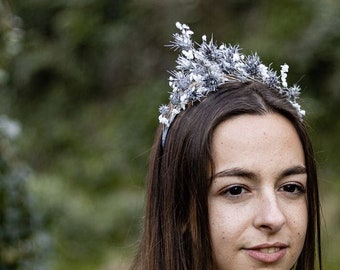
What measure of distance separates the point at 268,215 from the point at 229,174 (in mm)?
150

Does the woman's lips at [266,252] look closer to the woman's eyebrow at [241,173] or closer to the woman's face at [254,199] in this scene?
the woman's face at [254,199]

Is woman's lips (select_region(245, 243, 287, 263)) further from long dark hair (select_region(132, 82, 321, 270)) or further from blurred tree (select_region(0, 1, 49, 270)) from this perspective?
blurred tree (select_region(0, 1, 49, 270))

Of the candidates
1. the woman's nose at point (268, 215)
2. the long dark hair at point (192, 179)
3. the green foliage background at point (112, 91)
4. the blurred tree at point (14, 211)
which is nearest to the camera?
the woman's nose at point (268, 215)

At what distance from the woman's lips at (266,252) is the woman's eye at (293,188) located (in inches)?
5.8

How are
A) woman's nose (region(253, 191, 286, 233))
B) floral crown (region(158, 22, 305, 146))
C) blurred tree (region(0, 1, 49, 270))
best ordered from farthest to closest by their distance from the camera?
blurred tree (region(0, 1, 49, 270)) → floral crown (region(158, 22, 305, 146)) → woman's nose (region(253, 191, 286, 233))

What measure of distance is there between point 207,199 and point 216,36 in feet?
11.2

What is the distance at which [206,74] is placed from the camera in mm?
3037

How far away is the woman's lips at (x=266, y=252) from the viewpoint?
2801 millimetres

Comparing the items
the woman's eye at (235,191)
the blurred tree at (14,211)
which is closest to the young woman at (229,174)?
the woman's eye at (235,191)

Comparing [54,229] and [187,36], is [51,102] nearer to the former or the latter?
[54,229]

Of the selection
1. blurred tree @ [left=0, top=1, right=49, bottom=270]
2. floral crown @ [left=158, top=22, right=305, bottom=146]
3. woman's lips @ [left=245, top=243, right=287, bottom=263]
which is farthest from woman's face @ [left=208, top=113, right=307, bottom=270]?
blurred tree @ [left=0, top=1, right=49, bottom=270]

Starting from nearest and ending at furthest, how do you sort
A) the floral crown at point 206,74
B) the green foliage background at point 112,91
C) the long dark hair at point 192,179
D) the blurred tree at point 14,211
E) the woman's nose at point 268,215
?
the woman's nose at point 268,215 → the long dark hair at point 192,179 → the floral crown at point 206,74 → the blurred tree at point 14,211 → the green foliage background at point 112,91

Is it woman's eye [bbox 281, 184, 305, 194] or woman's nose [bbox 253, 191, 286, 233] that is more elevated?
woman's eye [bbox 281, 184, 305, 194]

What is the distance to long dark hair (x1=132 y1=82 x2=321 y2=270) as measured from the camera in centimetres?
288
